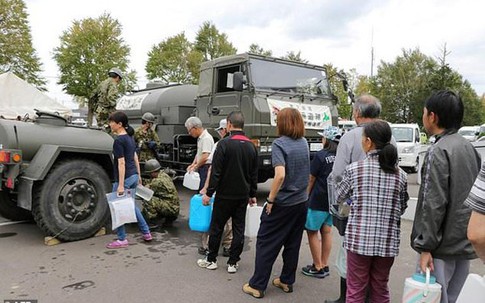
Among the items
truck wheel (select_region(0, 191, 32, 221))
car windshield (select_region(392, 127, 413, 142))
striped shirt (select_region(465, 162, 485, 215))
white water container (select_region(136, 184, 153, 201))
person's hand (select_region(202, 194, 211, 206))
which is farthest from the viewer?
car windshield (select_region(392, 127, 413, 142))

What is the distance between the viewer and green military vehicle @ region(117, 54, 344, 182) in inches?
269

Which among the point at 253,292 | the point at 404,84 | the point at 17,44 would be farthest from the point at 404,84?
the point at 253,292

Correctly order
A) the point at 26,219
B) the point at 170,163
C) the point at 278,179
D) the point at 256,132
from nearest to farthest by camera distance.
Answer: the point at 278,179 → the point at 26,219 → the point at 256,132 → the point at 170,163

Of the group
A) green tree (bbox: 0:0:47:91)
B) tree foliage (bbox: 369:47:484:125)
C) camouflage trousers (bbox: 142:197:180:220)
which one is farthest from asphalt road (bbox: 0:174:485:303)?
tree foliage (bbox: 369:47:484:125)

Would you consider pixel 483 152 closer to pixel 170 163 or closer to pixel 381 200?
pixel 381 200

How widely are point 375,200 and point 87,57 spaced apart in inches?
962

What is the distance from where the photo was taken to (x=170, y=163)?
28.0 feet

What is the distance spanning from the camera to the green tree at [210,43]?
101 feet

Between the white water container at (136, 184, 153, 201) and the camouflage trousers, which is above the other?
the white water container at (136, 184, 153, 201)

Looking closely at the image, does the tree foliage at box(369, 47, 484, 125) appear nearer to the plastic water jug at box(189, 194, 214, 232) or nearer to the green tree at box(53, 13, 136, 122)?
the green tree at box(53, 13, 136, 122)

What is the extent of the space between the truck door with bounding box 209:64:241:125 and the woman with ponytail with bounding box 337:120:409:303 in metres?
4.65

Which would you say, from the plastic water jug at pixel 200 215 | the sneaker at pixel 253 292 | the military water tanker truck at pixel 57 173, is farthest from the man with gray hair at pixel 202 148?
the sneaker at pixel 253 292

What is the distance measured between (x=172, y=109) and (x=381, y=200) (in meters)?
6.69

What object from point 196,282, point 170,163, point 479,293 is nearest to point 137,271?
point 196,282
